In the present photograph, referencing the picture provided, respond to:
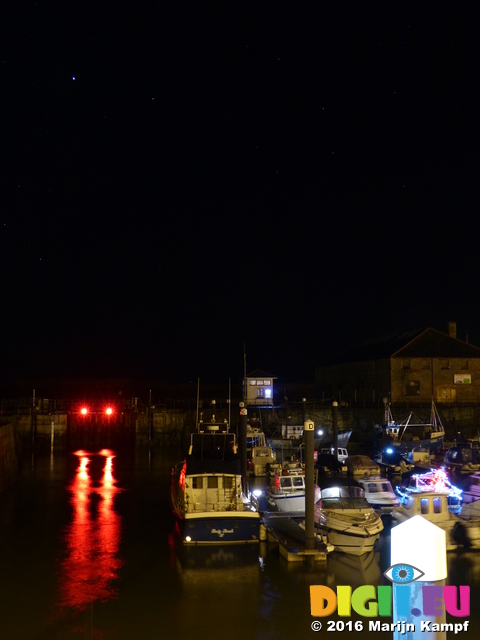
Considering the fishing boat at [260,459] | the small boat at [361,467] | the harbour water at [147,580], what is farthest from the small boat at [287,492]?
the fishing boat at [260,459]

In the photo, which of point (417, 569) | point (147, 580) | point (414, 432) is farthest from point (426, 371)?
point (417, 569)

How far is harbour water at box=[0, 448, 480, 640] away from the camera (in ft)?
43.2

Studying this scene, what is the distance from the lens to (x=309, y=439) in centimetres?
1791

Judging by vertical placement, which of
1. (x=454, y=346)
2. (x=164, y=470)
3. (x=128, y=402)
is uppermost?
(x=454, y=346)

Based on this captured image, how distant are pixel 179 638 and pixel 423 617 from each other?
10.2m

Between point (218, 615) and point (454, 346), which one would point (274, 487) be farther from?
point (454, 346)

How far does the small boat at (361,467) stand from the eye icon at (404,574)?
30206 mm

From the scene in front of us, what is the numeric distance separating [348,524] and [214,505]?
4803 millimetres

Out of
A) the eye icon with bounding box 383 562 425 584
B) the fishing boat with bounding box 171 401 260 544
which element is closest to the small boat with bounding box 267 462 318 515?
the fishing boat with bounding box 171 401 260 544

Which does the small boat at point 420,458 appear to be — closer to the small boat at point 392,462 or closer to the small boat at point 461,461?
the small boat at point 392,462

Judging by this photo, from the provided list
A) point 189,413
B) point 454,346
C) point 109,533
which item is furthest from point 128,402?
point 109,533

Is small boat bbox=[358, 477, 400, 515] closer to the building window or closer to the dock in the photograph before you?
the dock

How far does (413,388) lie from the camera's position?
59625mm

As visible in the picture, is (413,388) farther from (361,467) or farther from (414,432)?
(361,467)
